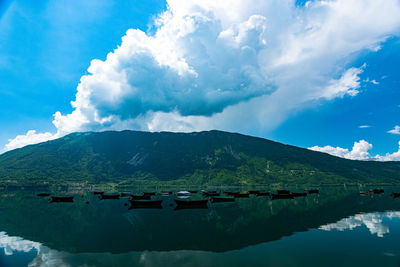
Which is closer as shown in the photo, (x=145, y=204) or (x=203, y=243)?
(x=203, y=243)

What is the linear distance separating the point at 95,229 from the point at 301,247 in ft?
110

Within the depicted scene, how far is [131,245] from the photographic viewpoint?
27656 mm

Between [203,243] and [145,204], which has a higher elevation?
[203,243]

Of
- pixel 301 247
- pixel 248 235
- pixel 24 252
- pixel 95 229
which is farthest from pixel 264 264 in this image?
pixel 95 229

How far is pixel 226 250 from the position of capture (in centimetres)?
2566

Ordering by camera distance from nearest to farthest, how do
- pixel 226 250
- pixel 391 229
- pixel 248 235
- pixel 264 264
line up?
1. pixel 264 264
2. pixel 226 250
3. pixel 248 235
4. pixel 391 229

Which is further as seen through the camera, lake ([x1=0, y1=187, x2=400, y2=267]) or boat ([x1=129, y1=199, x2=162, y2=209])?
boat ([x1=129, y1=199, x2=162, y2=209])

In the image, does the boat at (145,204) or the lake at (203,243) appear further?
the boat at (145,204)

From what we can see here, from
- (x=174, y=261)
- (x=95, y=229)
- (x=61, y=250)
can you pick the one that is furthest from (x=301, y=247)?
(x=95, y=229)

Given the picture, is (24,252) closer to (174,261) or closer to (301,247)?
(174,261)

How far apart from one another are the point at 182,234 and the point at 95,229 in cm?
1673

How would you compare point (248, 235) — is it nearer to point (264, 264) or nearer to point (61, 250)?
point (264, 264)

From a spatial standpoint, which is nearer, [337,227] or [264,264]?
[264,264]

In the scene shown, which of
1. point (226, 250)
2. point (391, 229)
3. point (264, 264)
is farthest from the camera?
point (391, 229)
